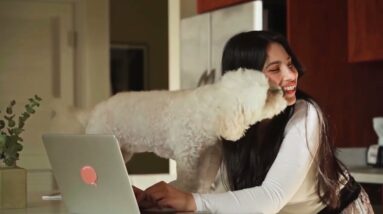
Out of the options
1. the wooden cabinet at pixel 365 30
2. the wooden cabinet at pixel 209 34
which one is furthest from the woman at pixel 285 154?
the wooden cabinet at pixel 209 34

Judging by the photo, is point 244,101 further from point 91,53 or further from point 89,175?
point 91,53

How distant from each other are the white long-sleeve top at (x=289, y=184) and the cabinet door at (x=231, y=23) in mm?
1581

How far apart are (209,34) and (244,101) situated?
228cm

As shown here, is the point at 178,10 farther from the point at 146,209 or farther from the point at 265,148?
the point at 146,209

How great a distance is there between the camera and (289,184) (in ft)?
4.24

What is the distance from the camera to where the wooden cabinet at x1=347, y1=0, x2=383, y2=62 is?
2.85 m

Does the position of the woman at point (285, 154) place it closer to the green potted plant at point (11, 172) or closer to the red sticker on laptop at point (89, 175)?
the red sticker on laptop at point (89, 175)

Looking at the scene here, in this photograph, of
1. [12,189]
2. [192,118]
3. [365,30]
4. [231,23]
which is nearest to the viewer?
[192,118]

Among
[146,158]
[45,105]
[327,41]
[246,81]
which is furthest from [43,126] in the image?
[246,81]

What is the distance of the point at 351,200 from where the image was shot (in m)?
1.52

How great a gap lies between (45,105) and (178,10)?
99cm

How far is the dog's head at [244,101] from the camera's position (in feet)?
3.67

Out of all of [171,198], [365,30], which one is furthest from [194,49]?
[171,198]

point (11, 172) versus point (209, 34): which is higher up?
point (209, 34)
